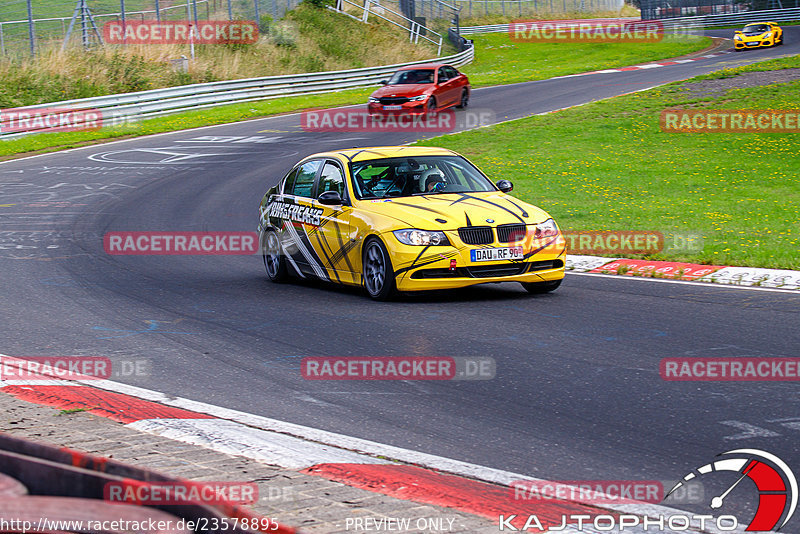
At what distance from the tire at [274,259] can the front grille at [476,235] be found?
293cm

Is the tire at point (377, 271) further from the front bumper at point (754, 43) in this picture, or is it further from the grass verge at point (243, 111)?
the front bumper at point (754, 43)

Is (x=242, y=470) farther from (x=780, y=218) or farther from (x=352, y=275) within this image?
(x=780, y=218)

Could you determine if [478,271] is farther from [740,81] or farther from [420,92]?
[740,81]

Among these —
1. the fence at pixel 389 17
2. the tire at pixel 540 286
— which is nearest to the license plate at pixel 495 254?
the tire at pixel 540 286

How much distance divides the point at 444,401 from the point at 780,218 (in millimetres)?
10052

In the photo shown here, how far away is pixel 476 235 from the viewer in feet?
33.0

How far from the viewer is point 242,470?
16.4ft

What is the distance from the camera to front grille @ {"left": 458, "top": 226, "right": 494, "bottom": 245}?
32.8 feet

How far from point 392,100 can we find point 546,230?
19.8 metres

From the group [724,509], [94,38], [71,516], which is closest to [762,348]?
[724,509]

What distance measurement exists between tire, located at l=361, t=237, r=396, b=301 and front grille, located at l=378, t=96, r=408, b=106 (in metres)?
19.4

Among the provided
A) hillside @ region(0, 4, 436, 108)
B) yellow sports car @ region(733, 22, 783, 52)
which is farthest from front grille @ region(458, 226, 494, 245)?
yellow sports car @ region(733, 22, 783, 52)

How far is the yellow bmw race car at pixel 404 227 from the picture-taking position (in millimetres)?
9977

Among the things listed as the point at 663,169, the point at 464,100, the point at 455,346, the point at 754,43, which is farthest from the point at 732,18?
the point at 455,346
